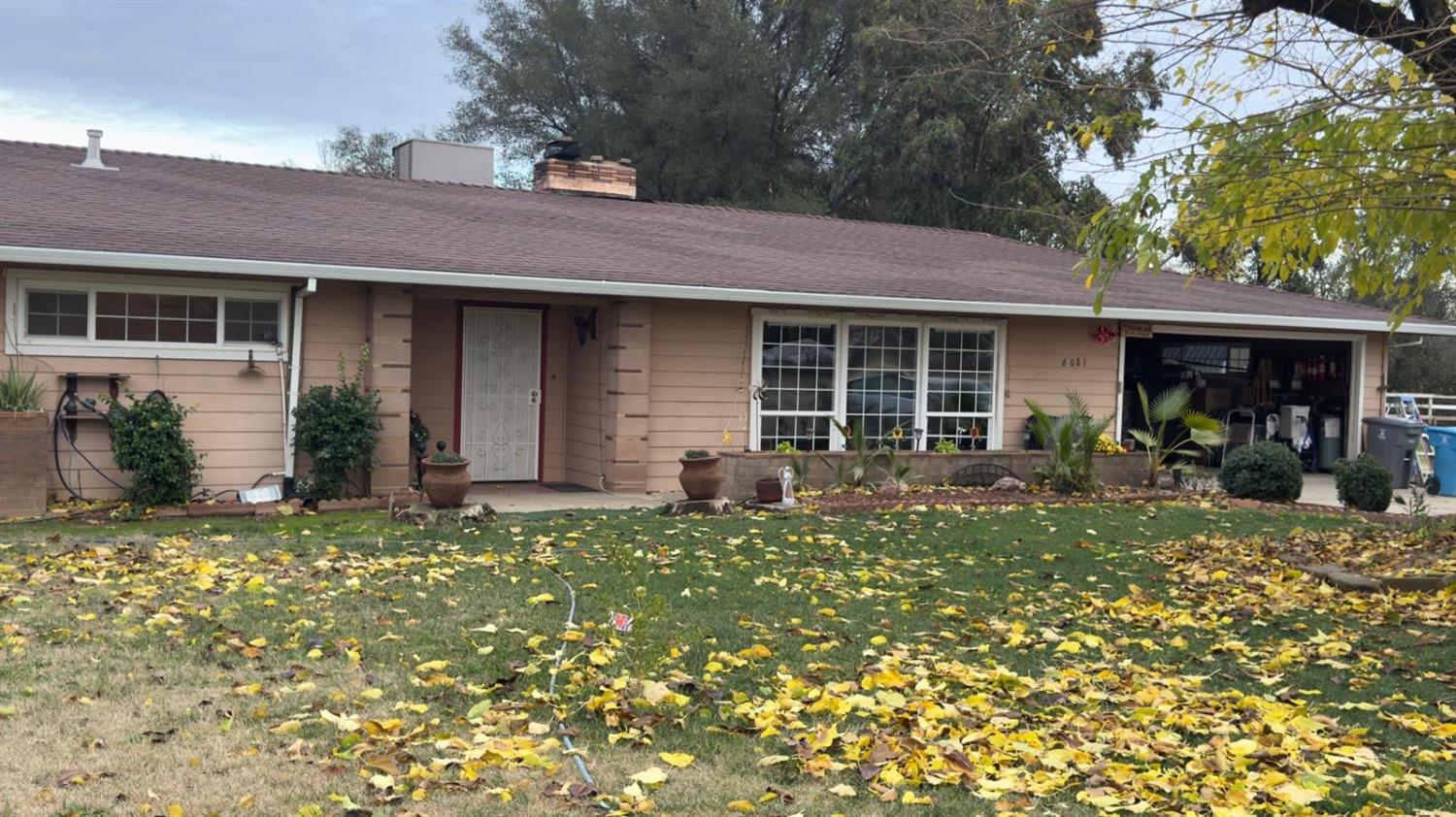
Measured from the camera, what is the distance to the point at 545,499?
43.6 feet

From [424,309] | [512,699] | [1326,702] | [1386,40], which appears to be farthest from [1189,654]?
[424,309]

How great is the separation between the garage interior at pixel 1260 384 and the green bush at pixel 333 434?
11.0 metres

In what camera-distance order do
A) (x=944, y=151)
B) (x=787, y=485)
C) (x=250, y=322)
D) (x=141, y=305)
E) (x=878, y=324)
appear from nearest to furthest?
(x=141, y=305) < (x=250, y=322) < (x=787, y=485) < (x=878, y=324) < (x=944, y=151)

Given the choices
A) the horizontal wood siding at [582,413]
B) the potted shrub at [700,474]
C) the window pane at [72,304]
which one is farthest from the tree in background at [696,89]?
the window pane at [72,304]

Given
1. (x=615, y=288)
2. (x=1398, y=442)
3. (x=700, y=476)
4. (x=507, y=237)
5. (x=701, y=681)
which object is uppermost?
(x=507, y=237)

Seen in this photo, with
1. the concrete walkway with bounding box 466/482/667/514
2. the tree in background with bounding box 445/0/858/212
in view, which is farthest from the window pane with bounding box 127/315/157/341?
the tree in background with bounding box 445/0/858/212

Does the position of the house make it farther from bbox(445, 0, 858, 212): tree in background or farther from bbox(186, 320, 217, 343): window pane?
bbox(445, 0, 858, 212): tree in background

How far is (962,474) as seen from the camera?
14398 millimetres

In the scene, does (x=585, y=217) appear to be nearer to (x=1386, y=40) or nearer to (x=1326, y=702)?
(x=1386, y=40)

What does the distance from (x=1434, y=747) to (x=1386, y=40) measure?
183 inches

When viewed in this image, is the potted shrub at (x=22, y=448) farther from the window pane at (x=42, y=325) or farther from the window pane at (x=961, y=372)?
the window pane at (x=961, y=372)

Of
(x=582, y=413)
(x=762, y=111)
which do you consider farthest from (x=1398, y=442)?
(x=762, y=111)

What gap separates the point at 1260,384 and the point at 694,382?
37.9ft

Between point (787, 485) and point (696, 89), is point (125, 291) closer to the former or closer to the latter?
point (787, 485)
